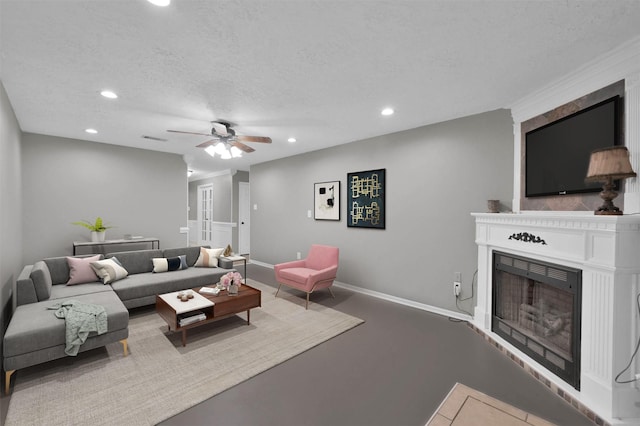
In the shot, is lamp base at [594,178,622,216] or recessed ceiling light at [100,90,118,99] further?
recessed ceiling light at [100,90,118,99]

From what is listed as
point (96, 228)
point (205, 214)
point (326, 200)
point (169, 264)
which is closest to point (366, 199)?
point (326, 200)

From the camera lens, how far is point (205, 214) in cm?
915

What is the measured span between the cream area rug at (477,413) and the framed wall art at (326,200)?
329 centimetres

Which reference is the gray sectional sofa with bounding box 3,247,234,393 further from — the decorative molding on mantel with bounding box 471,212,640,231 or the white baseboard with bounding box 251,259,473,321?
the decorative molding on mantel with bounding box 471,212,640,231

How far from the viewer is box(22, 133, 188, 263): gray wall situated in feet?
14.1

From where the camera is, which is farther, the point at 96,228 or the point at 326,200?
the point at 326,200

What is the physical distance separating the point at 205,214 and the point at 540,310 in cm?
898

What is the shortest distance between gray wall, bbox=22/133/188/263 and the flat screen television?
5981 mm

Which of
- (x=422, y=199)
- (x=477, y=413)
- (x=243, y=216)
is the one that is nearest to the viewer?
(x=477, y=413)

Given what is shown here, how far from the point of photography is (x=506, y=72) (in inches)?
90.9

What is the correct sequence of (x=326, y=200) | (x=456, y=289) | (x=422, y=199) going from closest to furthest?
(x=456, y=289) < (x=422, y=199) < (x=326, y=200)

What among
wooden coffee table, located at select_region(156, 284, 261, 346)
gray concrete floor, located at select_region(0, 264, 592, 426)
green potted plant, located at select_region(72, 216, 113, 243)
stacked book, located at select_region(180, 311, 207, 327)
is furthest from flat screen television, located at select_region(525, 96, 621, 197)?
green potted plant, located at select_region(72, 216, 113, 243)

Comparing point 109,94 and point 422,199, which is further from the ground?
point 109,94

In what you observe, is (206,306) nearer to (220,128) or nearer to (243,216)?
(220,128)
